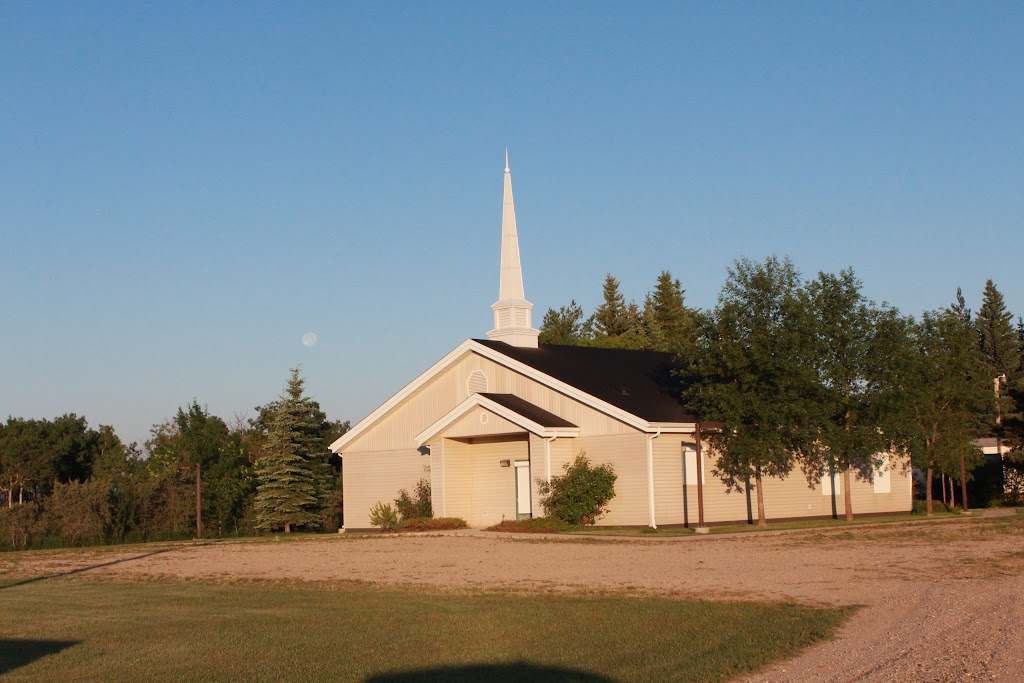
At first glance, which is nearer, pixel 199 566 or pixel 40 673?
pixel 40 673

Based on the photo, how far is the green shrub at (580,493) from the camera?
102ft

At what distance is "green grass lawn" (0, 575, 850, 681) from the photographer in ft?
33.1

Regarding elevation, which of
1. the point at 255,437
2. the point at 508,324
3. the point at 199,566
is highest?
the point at 508,324

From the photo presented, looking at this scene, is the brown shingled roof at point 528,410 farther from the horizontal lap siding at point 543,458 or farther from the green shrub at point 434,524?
the green shrub at point 434,524

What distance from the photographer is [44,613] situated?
14938 millimetres

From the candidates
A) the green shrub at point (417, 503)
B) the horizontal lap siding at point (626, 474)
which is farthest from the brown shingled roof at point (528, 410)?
the green shrub at point (417, 503)

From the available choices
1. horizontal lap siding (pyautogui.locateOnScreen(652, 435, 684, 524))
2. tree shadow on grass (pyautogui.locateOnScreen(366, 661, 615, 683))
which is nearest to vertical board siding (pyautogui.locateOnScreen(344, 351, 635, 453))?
horizontal lap siding (pyautogui.locateOnScreen(652, 435, 684, 524))

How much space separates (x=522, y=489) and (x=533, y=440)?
2470 mm

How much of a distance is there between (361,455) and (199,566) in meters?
16.1

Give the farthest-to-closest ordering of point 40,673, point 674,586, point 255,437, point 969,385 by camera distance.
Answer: point 255,437, point 969,385, point 674,586, point 40,673

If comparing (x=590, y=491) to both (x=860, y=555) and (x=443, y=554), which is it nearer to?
(x=443, y=554)

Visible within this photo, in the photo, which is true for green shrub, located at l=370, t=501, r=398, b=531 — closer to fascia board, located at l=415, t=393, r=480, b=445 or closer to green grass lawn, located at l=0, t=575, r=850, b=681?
fascia board, located at l=415, t=393, r=480, b=445

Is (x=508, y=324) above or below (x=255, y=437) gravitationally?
above

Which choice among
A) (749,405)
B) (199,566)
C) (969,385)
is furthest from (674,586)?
(969,385)
